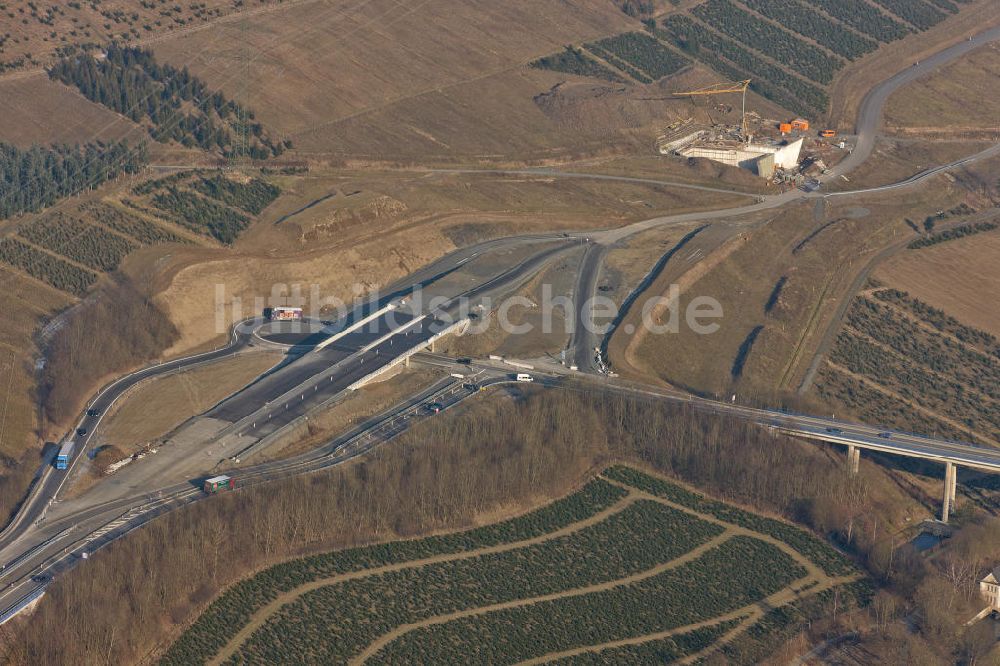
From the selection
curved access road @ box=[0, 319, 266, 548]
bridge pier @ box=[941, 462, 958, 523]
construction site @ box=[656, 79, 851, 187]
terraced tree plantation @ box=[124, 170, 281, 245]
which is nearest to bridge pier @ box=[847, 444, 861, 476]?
bridge pier @ box=[941, 462, 958, 523]

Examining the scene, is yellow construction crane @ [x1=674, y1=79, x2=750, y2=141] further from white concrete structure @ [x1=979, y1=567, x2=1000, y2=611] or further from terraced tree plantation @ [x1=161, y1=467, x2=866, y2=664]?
white concrete structure @ [x1=979, y1=567, x2=1000, y2=611]

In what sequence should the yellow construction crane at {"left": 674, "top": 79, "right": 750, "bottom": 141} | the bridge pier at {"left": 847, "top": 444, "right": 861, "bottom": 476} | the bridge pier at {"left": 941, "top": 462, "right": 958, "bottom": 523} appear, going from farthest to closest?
the yellow construction crane at {"left": 674, "top": 79, "right": 750, "bottom": 141}, the bridge pier at {"left": 847, "top": 444, "right": 861, "bottom": 476}, the bridge pier at {"left": 941, "top": 462, "right": 958, "bottom": 523}

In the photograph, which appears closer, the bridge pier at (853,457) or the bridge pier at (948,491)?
the bridge pier at (948,491)

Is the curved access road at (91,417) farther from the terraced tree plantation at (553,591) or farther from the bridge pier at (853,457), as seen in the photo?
the bridge pier at (853,457)

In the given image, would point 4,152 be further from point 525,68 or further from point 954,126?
point 954,126

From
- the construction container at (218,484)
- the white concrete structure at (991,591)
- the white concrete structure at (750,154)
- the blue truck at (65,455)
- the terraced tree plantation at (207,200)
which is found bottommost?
the blue truck at (65,455)

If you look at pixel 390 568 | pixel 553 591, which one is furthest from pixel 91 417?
pixel 553 591

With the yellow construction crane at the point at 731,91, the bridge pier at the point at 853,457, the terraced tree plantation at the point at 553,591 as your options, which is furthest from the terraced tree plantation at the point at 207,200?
the yellow construction crane at the point at 731,91
